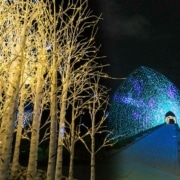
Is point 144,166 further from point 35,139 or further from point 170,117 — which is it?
point 170,117

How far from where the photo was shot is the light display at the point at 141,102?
40.1m

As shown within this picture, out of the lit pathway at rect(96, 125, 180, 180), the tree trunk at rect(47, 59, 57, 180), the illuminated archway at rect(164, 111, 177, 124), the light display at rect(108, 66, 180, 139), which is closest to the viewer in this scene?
the tree trunk at rect(47, 59, 57, 180)

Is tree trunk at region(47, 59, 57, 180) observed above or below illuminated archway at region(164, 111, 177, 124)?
below

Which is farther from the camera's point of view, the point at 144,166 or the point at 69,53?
the point at 144,166

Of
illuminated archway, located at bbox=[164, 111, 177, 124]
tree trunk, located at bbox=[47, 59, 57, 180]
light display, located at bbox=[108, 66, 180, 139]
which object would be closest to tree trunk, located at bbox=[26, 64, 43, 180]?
tree trunk, located at bbox=[47, 59, 57, 180]

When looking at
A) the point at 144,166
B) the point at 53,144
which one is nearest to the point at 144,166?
the point at 144,166

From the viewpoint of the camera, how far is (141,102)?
5588cm

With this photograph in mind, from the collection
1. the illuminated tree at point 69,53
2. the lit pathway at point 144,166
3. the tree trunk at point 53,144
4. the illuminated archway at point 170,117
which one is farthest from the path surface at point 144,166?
the illuminated archway at point 170,117

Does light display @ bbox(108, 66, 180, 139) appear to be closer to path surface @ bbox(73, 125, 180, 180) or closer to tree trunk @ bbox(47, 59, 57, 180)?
path surface @ bbox(73, 125, 180, 180)

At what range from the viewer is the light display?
4006 centimetres

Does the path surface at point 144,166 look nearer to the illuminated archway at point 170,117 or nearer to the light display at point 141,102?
the light display at point 141,102

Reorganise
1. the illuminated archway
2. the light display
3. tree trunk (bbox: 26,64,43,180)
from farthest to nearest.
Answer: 1. the illuminated archway
2. the light display
3. tree trunk (bbox: 26,64,43,180)

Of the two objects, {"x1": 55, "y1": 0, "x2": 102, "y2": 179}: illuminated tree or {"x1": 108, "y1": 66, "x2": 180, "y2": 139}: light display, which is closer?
{"x1": 55, "y1": 0, "x2": 102, "y2": 179}: illuminated tree

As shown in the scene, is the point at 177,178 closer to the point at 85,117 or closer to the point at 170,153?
the point at 170,153
